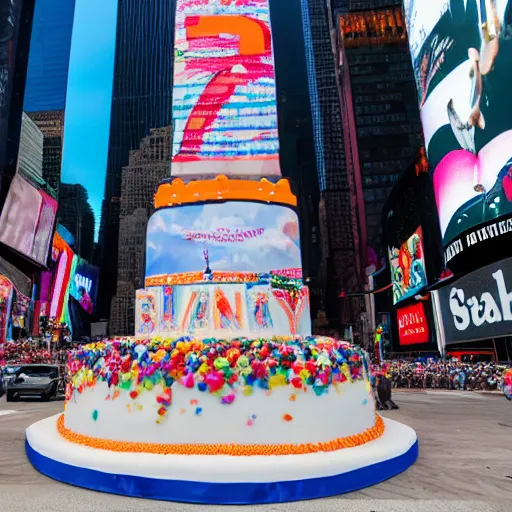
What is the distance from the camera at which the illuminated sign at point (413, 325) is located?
3653cm

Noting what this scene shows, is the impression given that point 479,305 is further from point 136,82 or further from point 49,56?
point 136,82

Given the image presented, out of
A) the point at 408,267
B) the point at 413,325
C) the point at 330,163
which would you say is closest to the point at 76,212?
the point at 330,163

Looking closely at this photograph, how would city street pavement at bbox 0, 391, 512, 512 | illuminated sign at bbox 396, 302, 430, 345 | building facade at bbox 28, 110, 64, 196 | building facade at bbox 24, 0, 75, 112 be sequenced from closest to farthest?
city street pavement at bbox 0, 391, 512, 512, illuminated sign at bbox 396, 302, 430, 345, building facade at bbox 24, 0, 75, 112, building facade at bbox 28, 110, 64, 196

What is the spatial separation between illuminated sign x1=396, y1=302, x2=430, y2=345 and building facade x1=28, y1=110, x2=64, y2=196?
49.1 metres

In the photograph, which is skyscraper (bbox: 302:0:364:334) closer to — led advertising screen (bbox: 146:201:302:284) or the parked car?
led advertising screen (bbox: 146:201:302:284)

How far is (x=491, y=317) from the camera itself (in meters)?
23.7

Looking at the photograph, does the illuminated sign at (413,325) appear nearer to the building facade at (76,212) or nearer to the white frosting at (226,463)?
the white frosting at (226,463)

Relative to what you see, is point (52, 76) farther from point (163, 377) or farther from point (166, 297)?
point (163, 377)

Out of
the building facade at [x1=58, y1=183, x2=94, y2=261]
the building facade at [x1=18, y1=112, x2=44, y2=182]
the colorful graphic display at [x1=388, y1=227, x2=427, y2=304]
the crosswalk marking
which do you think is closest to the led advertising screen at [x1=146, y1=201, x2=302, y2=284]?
the crosswalk marking

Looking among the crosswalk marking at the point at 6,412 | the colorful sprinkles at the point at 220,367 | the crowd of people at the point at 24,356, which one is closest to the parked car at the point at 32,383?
the crosswalk marking at the point at 6,412

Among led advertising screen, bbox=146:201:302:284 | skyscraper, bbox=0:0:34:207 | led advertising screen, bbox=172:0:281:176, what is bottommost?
led advertising screen, bbox=146:201:302:284

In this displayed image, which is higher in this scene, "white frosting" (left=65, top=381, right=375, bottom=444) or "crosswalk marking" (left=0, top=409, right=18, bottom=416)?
"white frosting" (left=65, top=381, right=375, bottom=444)

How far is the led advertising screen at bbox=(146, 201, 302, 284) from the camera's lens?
18.4 meters

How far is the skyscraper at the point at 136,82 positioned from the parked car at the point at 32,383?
66591 mm
